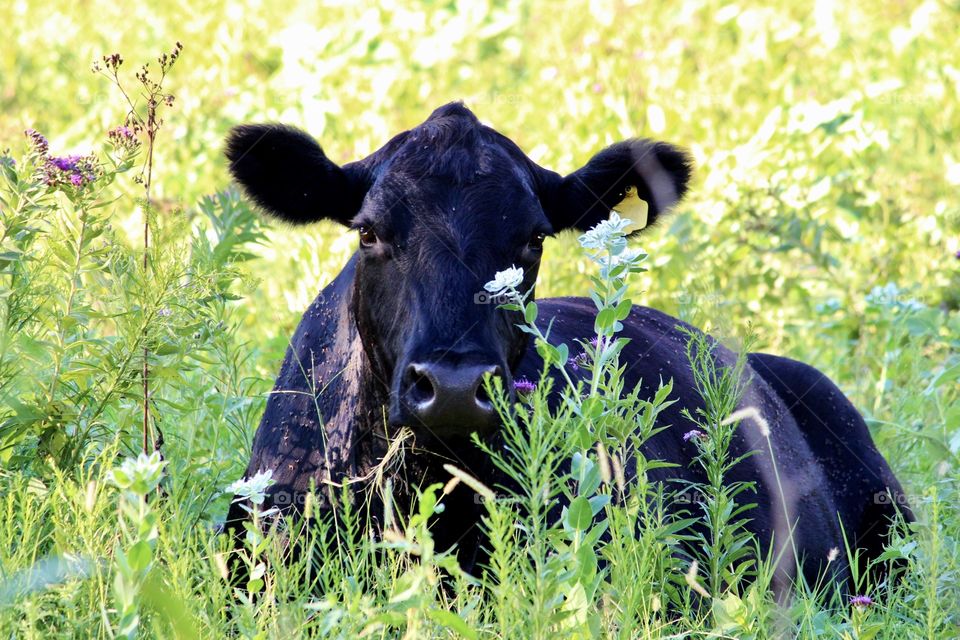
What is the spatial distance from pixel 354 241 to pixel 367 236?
2840mm

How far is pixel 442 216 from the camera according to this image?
4.05 m

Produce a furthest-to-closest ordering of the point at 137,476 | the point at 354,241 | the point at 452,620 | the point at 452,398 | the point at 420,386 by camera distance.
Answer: the point at 354,241 → the point at 420,386 → the point at 452,398 → the point at 452,620 → the point at 137,476

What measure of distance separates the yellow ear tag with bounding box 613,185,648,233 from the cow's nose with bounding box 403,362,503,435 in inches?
56.8

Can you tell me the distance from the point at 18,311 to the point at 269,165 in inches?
45.9

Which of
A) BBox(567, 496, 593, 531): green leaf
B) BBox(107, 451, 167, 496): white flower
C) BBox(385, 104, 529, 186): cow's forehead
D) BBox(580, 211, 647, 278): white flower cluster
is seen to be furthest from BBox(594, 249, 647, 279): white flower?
BBox(107, 451, 167, 496): white flower

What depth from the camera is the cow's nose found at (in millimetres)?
3482

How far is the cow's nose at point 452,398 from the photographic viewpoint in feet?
11.4

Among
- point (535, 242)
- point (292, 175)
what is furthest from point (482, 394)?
point (292, 175)

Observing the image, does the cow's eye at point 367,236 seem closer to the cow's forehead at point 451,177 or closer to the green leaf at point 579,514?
the cow's forehead at point 451,177

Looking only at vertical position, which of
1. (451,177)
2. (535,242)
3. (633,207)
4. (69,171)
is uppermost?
(69,171)

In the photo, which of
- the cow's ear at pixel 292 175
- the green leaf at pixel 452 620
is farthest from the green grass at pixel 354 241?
the cow's ear at pixel 292 175

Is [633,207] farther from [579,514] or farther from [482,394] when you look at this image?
[579,514]

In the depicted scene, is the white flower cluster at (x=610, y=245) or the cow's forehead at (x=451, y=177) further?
the cow's forehead at (x=451, y=177)

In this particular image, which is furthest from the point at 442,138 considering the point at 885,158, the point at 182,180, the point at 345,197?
the point at 885,158
